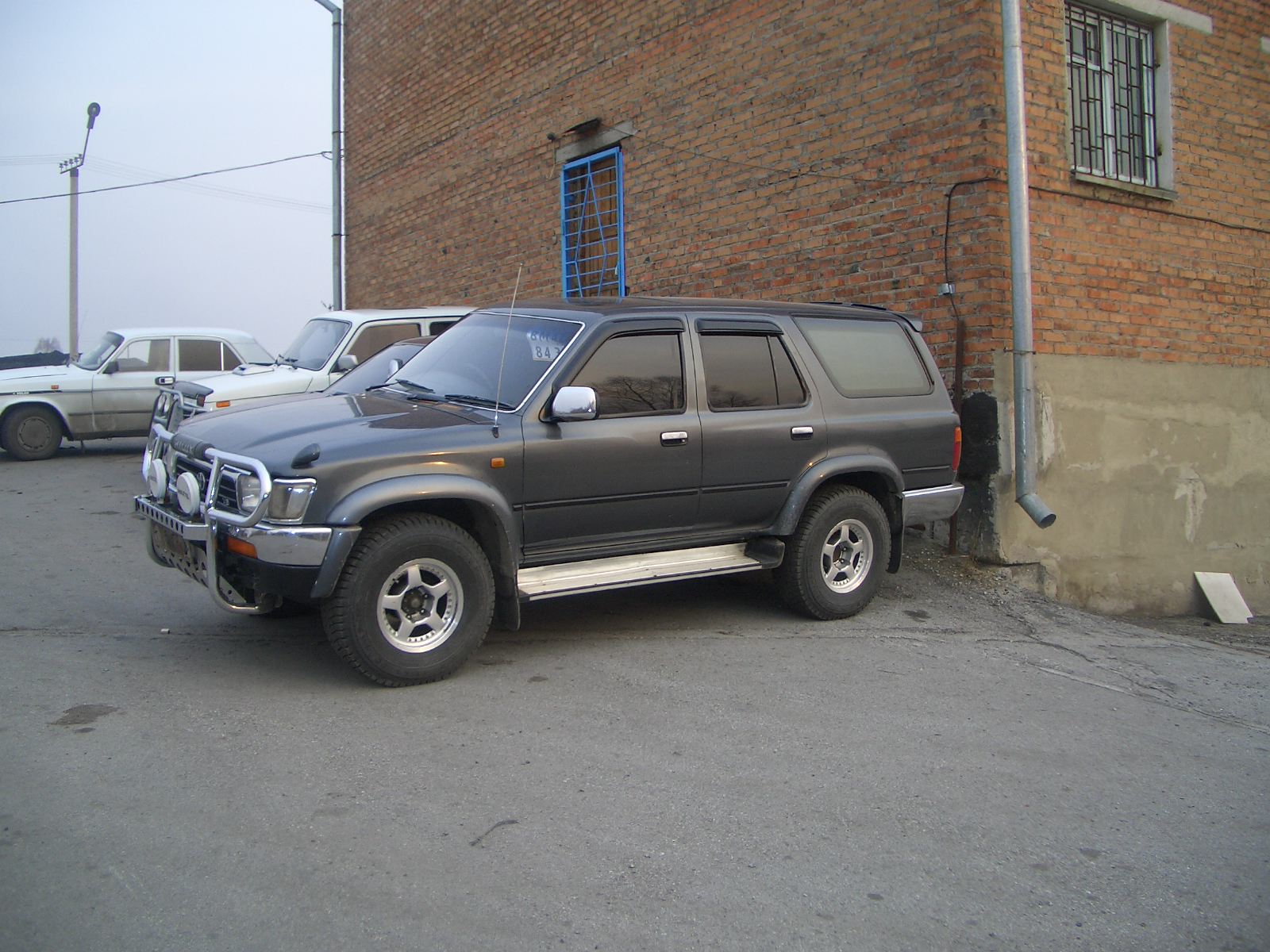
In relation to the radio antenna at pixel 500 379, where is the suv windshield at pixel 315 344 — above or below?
above

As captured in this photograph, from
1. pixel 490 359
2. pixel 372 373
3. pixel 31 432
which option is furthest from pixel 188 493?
pixel 31 432

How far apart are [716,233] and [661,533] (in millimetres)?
5306

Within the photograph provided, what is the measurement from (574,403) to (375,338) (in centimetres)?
539

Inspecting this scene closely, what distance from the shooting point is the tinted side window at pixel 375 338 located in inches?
393

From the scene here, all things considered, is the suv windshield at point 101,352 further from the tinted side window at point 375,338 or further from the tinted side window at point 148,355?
the tinted side window at point 375,338

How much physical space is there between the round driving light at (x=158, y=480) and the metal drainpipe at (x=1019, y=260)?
591cm

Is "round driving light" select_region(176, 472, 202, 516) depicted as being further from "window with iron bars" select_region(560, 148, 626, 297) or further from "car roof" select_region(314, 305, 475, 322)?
"window with iron bars" select_region(560, 148, 626, 297)

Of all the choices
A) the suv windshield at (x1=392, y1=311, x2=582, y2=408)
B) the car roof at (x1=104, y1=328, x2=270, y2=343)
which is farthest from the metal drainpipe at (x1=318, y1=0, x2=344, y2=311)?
the suv windshield at (x1=392, y1=311, x2=582, y2=408)

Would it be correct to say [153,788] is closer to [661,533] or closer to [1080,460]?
[661,533]

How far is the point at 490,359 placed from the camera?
232 inches

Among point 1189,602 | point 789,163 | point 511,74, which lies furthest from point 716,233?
point 1189,602

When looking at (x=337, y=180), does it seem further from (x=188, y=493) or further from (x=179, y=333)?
(x=188, y=493)

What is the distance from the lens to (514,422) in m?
5.35

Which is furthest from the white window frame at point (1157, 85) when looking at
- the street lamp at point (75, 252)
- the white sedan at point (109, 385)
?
the street lamp at point (75, 252)
